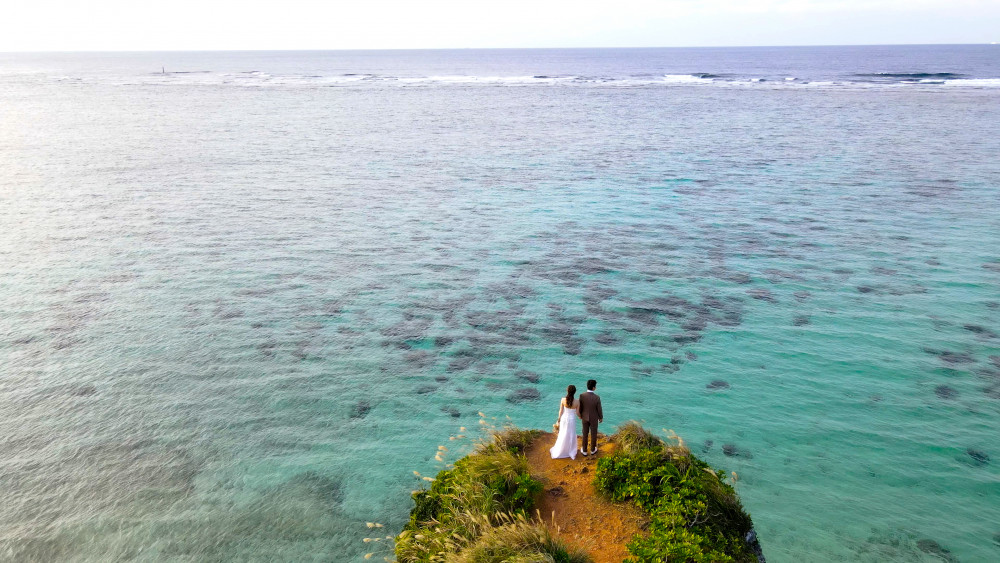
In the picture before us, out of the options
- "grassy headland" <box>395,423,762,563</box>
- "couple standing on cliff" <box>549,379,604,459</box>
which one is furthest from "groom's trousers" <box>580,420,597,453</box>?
"grassy headland" <box>395,423,762,563</box>

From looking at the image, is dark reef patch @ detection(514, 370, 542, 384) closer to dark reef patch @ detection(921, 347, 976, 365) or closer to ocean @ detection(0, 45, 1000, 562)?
ocean @ detection(0, 45, 1000, 562)

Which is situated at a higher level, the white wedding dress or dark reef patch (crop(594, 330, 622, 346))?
the white wedding dress

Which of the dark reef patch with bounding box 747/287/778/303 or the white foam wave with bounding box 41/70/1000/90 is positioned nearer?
the dark reef patch with bounding box 747/287/778/303

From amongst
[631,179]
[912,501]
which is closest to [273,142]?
[631,179]

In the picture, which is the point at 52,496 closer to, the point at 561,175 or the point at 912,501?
the point at 912,501

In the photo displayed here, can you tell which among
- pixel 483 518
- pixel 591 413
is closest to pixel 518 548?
pixel 483 518

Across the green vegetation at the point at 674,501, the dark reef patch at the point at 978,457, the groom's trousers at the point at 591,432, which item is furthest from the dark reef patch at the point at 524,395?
the dark reef patch at the point at 978,457

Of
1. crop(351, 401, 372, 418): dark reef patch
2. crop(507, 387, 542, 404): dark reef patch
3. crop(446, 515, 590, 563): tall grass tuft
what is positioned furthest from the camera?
→ crop(507, 387, 542, 404): dark reef patch
